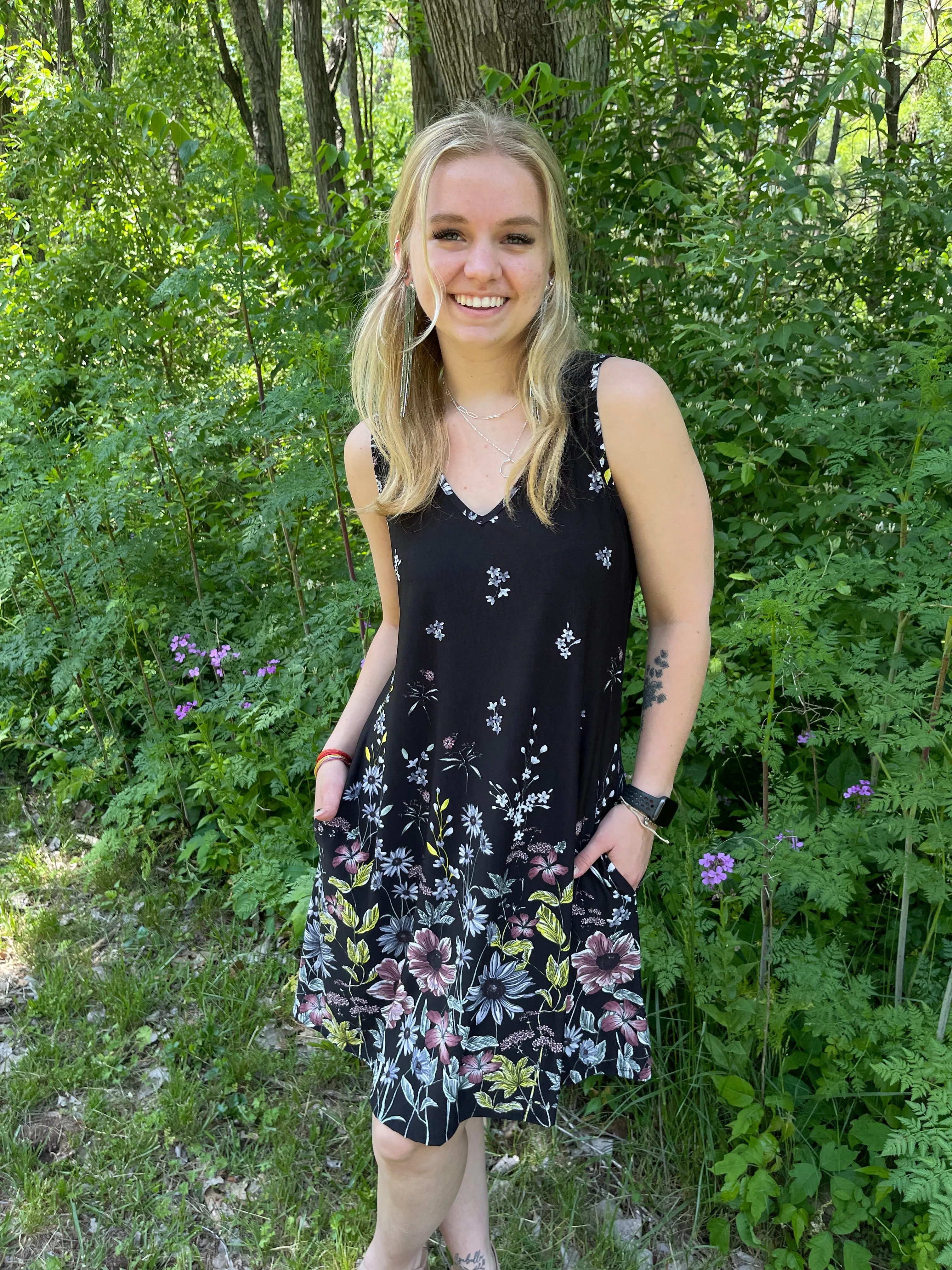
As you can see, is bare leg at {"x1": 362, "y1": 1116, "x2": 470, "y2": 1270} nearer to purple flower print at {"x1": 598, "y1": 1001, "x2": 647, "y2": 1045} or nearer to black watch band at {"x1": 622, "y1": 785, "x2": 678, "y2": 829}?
purple flower print at {"x1": 598, "y1": 1001, "x2": 647, "y2": 1045}

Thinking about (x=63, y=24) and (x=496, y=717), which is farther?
(x=63, y=24)

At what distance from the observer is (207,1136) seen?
241 centimetres

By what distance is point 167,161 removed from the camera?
4320 millimetres

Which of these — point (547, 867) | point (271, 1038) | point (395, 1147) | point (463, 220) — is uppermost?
point (463, 220)

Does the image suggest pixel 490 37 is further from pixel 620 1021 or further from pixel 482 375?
pixel 620 1021

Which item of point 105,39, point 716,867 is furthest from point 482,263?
point 105,39

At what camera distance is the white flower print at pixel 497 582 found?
5.04 ft

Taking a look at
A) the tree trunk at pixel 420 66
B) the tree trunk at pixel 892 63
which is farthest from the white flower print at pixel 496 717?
the tree trunk at pixel 420 66

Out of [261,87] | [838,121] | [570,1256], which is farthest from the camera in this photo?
[261,87]

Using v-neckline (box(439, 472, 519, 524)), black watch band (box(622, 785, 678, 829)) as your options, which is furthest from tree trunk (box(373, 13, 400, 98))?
black watch band (box(622, 785, 678, 829))

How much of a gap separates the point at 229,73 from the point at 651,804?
9.43 metres

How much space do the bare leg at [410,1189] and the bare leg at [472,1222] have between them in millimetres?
106

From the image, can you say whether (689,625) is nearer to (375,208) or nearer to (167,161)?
(375,208)

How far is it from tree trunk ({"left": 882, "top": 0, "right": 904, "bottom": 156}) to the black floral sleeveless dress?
3113 mm
